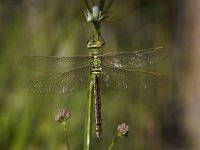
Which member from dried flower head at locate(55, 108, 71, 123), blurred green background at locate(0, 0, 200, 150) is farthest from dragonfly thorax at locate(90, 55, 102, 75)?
blurred green background at locate(0, 0, 200, 150)

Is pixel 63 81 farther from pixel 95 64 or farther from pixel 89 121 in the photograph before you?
pixel 89 121

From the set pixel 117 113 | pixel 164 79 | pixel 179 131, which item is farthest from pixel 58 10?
pixel 164 79

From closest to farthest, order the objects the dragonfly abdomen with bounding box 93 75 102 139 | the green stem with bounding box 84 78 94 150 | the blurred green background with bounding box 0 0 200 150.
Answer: the green stem with bounding box 84 78 94 150 → the dragonfly abdomen with bounding box 93 75 102 139 → the blurred green background with bounding box 0 0 200 150

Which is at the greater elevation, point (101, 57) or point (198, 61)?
point (198, 61)

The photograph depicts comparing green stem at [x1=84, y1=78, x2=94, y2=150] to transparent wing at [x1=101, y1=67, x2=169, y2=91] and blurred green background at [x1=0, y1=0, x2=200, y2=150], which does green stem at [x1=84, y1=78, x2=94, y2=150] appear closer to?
transparent wing at [x1=101, y1=67, x2=169, y2=91]

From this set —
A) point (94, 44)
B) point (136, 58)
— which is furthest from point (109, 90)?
point (94, 44)

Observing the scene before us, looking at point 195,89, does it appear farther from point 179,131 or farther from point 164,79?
point 164,79
